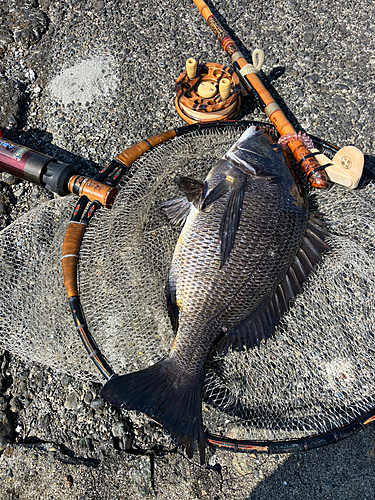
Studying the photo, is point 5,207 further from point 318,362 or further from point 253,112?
point 318,362

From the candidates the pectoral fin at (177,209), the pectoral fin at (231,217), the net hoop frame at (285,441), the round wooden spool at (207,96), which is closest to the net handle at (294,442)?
the net hoop frame at (285,441)

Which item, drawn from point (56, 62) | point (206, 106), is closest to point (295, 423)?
point (206, 106)

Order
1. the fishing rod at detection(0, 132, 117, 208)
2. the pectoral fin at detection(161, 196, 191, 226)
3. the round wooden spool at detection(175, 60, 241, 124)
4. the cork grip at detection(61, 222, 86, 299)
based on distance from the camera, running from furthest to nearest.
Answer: the round wooden spool at detection(175, 60, 241, 124) → the fishing rod at detection(0, 132, 117, 208) → the pectoral fin at detection(161, 196, 191, 226) → the cork grip at detection(61, 222, 86, 299)

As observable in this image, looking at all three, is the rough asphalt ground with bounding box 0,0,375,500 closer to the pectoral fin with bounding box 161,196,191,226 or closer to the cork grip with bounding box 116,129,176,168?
the cork grip with bounding box 116,129,176,168

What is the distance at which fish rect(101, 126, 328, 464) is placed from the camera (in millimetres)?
2035

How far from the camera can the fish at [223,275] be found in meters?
2.04

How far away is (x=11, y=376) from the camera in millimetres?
2953

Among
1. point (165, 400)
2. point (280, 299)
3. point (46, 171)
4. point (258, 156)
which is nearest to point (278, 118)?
point (258, 156)

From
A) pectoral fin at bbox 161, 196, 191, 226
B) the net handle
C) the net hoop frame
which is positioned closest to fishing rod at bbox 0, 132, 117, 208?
pectoral fin at bbox 161, 196, 191, 226

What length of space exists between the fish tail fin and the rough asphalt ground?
905 mm

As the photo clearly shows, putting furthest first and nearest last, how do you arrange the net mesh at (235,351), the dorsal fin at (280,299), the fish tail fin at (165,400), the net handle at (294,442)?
the net mesh at (235,351) → the dorsal fin at (280,299) → the net handle at (294,442) → the fish tail fin at (165,400)

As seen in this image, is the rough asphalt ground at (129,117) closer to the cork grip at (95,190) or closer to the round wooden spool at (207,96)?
the round wooden spool at (207,96)

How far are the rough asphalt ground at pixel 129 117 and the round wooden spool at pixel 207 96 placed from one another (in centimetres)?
44

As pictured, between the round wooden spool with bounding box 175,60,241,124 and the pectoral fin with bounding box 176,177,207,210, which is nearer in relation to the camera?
the pectoral fin with bounding box 176,177,207,210
